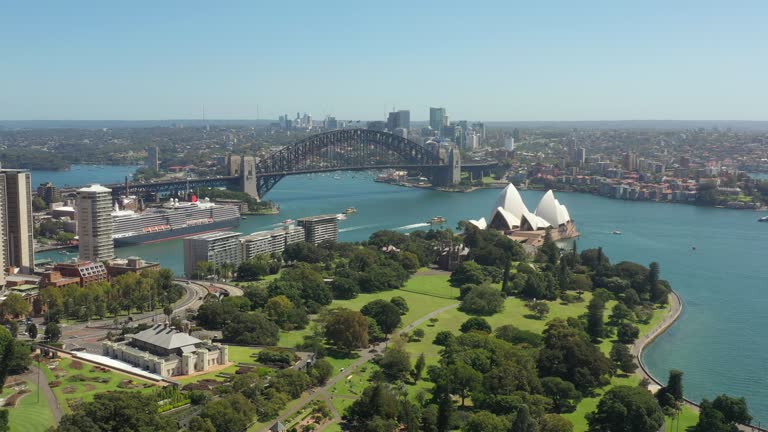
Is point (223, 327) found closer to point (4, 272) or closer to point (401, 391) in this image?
point (401, 391)

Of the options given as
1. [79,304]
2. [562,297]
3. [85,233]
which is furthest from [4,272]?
[562,297]

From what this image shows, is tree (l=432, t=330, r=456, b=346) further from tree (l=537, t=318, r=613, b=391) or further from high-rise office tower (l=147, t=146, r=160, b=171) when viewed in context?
high-rise office tower (l=147, t=146, r=160, b=171)

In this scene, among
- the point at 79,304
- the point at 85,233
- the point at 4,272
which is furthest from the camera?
the point at 85,233

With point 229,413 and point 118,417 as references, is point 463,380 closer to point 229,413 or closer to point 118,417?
point 229,413

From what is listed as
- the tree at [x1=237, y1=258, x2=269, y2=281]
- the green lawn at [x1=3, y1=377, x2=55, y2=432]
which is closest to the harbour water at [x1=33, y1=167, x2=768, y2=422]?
the tree at [x1=237, y1=258, x2=269, y2=281]

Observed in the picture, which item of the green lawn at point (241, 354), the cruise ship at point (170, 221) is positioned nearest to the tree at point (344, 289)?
the green lawn at point (241, 354)
